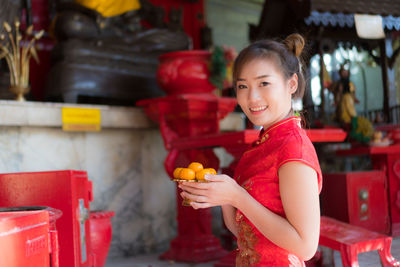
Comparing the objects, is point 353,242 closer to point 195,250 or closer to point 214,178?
point 214,178

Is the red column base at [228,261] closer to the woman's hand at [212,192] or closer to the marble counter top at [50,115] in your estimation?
the marble counter top at [50,115]

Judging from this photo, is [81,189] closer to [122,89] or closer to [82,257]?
[82,257]

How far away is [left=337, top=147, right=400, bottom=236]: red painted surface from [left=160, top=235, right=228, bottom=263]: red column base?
3.98ft

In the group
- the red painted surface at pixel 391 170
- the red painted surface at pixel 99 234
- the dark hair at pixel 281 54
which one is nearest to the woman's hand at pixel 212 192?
the dark hair at pixel 281 54

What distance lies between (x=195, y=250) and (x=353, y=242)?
1.22 meters

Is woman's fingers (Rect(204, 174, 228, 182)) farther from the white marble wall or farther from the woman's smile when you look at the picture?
the white marble wall

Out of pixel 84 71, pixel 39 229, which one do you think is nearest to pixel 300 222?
pixel 39 229

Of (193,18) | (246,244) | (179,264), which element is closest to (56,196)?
(246,244)

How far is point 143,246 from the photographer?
327 cm

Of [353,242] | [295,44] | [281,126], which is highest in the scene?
[295,44]

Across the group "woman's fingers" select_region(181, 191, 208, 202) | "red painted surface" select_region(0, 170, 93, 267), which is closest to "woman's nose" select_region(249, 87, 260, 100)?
"woman's fingers" select_region(181, 191, 208, 202)

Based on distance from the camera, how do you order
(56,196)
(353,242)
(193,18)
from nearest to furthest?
1. (56,196)
2. (353,242)
3. (193,18)

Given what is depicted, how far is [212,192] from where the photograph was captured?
969mm

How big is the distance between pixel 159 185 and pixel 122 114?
61 centimetres
